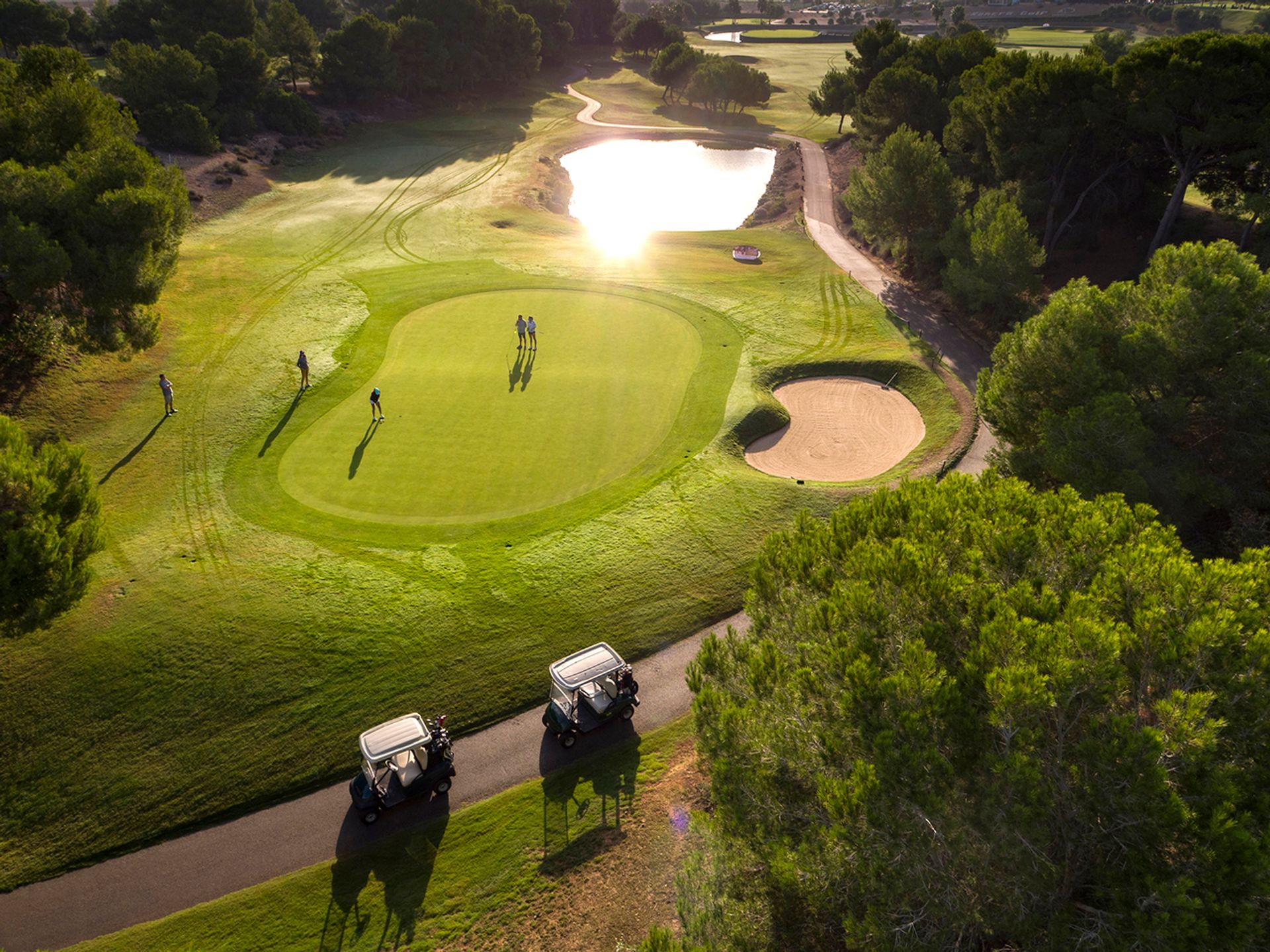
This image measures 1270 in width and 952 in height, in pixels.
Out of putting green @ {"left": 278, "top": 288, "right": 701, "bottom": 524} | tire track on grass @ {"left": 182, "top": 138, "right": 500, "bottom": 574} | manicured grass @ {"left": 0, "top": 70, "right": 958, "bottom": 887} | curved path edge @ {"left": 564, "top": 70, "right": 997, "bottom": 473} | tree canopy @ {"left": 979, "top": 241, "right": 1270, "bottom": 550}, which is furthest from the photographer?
curved path edge @ {"left": 564, "top": 70, "right": 997, "bottom": 473}

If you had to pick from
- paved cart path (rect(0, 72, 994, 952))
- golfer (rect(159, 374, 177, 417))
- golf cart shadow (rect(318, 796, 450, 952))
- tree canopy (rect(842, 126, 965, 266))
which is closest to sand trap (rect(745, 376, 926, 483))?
paved cart path (rect(0, 72, 994, 952))

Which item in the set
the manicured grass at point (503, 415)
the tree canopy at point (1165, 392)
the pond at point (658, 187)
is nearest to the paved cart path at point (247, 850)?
the manicured grass at point (503, 415)

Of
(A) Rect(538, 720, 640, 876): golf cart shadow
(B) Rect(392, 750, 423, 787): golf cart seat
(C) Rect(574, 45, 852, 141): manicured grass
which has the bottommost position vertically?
(A) Rect(538, 720, 640, 876): golf cart shadow

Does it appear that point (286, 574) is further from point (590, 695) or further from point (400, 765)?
point (590, 695)

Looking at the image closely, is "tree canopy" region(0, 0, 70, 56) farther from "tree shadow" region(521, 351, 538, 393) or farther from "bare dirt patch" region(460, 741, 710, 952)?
"bare dirt patch" region(460, 741, 710, 952)

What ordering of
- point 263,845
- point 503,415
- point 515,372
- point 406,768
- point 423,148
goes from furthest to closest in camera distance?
point 423,148 → point 515,372 → point 503,415 → point 406,768 → point 263,845

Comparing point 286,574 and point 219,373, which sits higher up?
point 219,373

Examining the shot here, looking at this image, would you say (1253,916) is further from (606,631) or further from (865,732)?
(606,631)

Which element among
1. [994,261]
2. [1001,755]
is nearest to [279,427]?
[1001,755]
